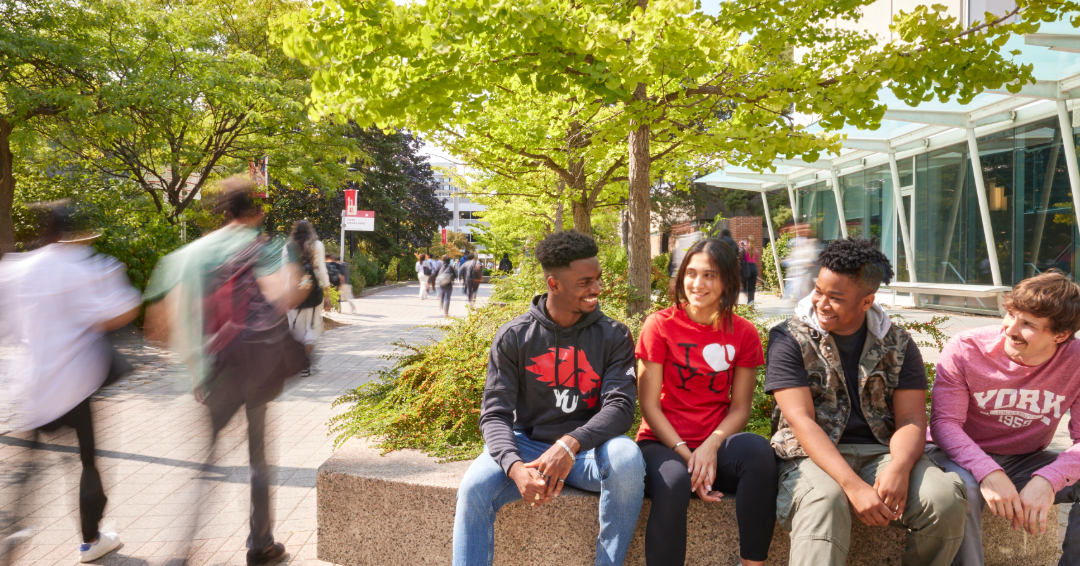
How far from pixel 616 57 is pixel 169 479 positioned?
4.23 m

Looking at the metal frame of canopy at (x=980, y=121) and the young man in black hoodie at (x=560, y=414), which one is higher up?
the metal frame of canopy at (x=980, y=121)

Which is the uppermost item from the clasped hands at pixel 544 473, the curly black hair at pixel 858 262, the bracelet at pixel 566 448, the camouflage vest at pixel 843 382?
the curly black hair at pixel 858 262

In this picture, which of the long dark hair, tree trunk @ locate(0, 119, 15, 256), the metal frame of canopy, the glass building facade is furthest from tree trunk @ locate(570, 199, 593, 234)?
tree trunk @ locate(0, 119, 15, 256)

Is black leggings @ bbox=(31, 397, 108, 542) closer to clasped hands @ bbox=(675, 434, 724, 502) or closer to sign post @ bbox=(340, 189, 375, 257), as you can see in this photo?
clasped hands @ bbox=(675, 434, 724, 502)

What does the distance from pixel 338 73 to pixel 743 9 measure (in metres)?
3.40

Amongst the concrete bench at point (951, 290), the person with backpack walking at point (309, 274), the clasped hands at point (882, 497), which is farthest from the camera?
the concrete bench at point (951, 290)

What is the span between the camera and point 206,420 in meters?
3.00

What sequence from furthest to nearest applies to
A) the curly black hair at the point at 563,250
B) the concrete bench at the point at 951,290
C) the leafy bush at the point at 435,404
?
1. the concrete bench at the point at 951,290
2. the leafy bush at the point at 435,404
3. the curly black hair at the point at 563,250

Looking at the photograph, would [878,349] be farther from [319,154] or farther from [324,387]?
[319,154]

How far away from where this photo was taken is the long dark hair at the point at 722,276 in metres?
3.05

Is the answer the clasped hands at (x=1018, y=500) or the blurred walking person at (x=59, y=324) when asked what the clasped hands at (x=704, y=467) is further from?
the blurred walking person at (x=59, y=324)

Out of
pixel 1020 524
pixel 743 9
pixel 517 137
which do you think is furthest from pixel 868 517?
pixel 517 137

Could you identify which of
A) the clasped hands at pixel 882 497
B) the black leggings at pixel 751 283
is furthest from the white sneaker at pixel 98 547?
the black leggings at pixel 751 283

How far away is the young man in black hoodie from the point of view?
2.60m
